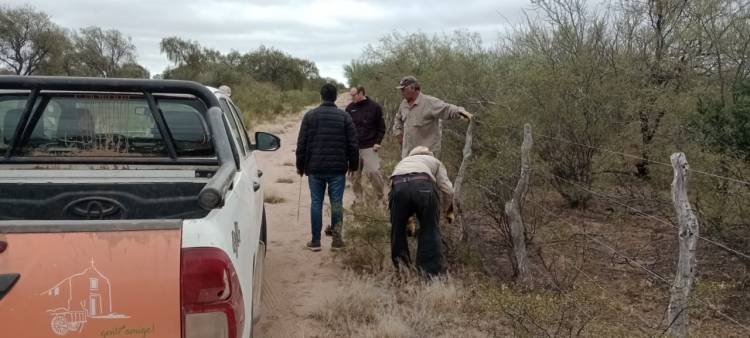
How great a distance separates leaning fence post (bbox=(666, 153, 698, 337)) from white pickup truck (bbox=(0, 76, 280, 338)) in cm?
234

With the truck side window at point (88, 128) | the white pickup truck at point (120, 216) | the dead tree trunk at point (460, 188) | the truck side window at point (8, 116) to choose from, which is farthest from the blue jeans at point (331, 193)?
the truck side window at point (8, 116)

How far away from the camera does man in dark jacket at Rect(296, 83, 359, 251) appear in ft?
20.6

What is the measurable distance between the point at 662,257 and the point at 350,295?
3287 mm

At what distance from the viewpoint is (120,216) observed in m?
3.19

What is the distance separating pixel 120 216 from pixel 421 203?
2458 mm

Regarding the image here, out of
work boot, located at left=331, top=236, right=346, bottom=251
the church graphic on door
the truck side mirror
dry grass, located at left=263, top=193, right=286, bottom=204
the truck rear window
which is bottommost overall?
dry grass, located at left=263, top=193, right=286, bottom=204

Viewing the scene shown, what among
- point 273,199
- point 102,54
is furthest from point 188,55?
point 273,199

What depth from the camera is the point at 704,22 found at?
27.6 feet

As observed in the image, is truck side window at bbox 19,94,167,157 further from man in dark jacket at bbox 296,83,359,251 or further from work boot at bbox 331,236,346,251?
work boot at bbox 331,236,346,251

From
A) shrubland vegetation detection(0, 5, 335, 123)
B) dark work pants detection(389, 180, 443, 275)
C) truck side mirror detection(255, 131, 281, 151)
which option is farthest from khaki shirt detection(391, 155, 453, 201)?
shrubland vegetation detection(0, 5, 335, 123)

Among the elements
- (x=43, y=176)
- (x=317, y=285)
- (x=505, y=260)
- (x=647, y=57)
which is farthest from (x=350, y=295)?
(x=647, y=57)

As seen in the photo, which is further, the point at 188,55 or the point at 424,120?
the point at 188,55

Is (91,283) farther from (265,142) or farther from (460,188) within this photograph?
(460,188)

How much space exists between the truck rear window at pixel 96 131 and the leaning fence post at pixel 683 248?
2935mm
